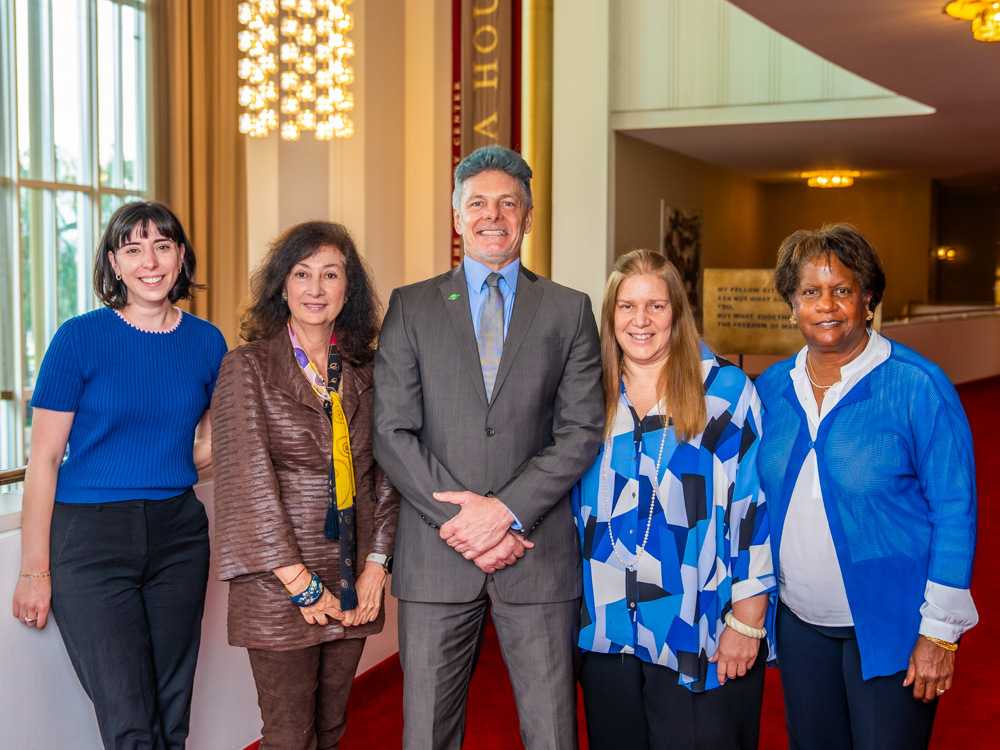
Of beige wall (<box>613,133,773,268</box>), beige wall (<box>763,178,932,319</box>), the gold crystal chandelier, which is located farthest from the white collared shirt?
beige wall (<box>763,178,932,319</box>)

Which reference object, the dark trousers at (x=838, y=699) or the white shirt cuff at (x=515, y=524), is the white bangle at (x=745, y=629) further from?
the white shirt cuff at (x=515, y=524)

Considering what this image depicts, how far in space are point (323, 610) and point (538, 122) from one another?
7848mm

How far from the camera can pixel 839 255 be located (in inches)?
80.0

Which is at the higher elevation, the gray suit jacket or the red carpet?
the gray suit jacket

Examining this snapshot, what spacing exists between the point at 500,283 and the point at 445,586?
0.76m

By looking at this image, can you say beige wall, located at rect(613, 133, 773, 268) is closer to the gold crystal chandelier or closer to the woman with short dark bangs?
the gold crystal chandelier

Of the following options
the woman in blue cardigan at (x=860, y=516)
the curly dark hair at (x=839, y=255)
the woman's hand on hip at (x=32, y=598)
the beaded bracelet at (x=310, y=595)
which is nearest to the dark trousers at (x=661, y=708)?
the woman in blue cardigan at (x=860, y=516)

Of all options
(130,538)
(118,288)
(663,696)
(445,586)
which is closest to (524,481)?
(445,586)

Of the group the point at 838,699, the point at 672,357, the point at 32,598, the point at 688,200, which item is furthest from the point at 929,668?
the point at 688,200

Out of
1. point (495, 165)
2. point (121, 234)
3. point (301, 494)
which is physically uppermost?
point (495, 165)

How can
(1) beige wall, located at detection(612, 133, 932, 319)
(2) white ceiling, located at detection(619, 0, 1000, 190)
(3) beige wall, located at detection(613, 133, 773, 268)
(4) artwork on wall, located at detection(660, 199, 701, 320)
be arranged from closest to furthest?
(2) white ceiling, located at detection(619, 0, 1000, 190) → (3) beige wall, located at detection(613, 133, 773, 268) → (4) artwork on wall, located at detection(660, 199, 701, 320) → (1) beige wall, located at detection(612, 133, 932, 319)

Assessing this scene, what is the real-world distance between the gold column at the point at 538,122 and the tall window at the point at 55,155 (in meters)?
3.70

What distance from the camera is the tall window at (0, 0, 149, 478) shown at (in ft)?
21.9

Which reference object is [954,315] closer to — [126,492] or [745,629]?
[745,629]
